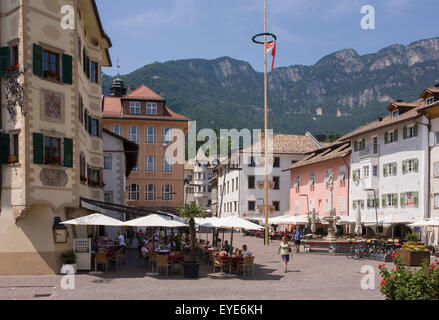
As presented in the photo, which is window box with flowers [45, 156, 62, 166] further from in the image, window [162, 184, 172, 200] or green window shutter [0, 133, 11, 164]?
window [162, 184, 172, 200]

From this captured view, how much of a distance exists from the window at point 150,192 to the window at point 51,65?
36137 millimetres

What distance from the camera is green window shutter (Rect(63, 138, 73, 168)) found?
71.8 feet

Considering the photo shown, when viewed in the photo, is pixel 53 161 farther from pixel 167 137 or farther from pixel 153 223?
pixel 167 137

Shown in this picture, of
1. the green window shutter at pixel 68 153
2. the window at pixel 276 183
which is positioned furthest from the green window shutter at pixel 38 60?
the window at pixel 276 183

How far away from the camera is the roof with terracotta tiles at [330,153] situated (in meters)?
52.1

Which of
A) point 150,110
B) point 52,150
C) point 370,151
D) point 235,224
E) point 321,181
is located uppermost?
point 150,110

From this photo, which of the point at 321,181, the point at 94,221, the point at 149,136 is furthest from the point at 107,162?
the point at 321,181

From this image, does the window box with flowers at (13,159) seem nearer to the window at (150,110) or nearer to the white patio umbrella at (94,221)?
the white patio umbrella at (94,221)

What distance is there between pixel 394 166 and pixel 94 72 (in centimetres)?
2610

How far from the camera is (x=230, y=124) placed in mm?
160500

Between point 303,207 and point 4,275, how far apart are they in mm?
44623

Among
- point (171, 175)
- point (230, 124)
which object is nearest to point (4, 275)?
point (171, 175)

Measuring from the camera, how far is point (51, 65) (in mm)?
21875

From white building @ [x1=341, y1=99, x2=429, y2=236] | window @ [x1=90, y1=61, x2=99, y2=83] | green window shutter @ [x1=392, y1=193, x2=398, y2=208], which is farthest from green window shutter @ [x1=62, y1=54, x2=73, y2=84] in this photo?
green window shutter @ [x1=392, y1=193, x2=398, y2=208]
